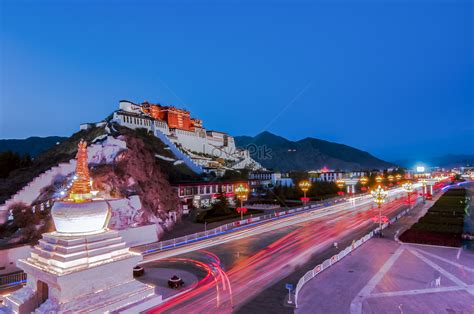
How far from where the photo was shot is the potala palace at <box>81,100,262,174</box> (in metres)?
80.0

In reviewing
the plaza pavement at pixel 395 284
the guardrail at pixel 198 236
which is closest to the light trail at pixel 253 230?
the guardrail at pixel 198 236

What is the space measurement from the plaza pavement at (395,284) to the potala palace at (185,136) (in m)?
55.1

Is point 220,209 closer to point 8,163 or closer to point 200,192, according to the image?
point 200,192

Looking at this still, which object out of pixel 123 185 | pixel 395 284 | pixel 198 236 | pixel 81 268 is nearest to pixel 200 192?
pixel 123 185

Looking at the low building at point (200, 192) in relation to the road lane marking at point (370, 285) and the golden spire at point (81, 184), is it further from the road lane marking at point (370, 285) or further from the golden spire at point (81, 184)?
the golden spire at point (81, 184)

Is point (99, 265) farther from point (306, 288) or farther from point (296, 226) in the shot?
point (296, 226)

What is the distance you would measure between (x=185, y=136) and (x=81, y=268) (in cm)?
8901

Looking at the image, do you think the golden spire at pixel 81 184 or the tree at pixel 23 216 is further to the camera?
the tree at pixel 23 216

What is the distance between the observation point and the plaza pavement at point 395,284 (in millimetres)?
15477

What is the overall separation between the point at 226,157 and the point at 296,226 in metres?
70.1

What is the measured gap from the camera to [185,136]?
9812cm

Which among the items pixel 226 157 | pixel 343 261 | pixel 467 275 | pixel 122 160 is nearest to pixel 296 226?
pixel 343 261

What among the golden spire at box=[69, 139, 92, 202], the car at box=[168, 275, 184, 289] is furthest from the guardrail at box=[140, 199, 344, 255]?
the golden spire at box=[69, 139, 92, 202]

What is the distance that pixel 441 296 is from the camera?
54.5ft
